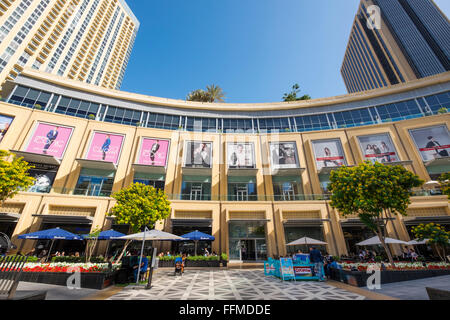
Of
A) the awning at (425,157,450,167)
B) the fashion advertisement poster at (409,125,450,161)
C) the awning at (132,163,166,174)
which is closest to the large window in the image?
the awning at (132,163,166,174)

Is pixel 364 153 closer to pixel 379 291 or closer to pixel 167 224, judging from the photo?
pixel 379 291

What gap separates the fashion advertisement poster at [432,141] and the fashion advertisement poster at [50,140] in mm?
38153

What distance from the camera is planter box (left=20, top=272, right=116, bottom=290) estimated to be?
8.07 metres

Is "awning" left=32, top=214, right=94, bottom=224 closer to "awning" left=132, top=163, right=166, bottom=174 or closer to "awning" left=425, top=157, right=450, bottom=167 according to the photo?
"awning" left=132, top=163, right=166, bottom=174

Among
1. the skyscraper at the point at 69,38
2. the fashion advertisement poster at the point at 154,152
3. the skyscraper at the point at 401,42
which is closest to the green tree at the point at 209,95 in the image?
the fashion advertisement poster at the point at 154,152

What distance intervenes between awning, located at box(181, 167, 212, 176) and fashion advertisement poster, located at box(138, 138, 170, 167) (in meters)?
2.53

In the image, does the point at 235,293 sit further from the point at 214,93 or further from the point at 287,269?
the point at 214,93

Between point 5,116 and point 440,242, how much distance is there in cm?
3836

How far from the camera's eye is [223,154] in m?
24.1

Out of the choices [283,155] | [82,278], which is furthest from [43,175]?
[283,155]

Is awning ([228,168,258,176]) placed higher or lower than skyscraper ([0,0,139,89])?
lower
